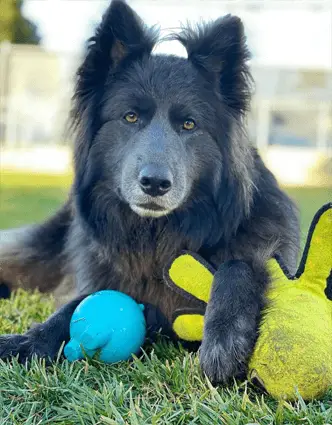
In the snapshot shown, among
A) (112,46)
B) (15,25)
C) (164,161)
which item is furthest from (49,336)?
(15,25)

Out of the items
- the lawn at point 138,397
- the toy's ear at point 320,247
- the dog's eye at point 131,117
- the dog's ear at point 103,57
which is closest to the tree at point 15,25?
the dog's ear at point 103,57

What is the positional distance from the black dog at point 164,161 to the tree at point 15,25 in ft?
83.1

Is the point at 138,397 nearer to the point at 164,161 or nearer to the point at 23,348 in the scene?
the point at 23,348

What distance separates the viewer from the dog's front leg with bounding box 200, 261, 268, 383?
2363mm

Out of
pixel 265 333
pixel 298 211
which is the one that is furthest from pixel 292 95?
pixel 265 333

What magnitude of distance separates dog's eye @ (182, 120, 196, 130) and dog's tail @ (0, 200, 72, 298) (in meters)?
1.53

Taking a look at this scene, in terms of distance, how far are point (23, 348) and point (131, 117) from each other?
138 centimetres

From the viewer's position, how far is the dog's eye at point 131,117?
3334 millimetres

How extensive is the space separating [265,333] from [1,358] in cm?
127

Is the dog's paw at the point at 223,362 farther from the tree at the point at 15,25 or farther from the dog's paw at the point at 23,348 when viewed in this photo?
the tree at the point at 15,25

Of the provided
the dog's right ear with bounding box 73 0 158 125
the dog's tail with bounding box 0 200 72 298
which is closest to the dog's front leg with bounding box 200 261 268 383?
the dog's right ear with bounding box 73 0 158 125

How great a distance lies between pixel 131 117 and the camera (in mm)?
3340

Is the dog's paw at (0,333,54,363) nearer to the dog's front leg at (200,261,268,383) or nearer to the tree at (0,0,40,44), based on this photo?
the dog's front leg at (200,261,268,383)

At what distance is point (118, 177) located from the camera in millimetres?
3316
